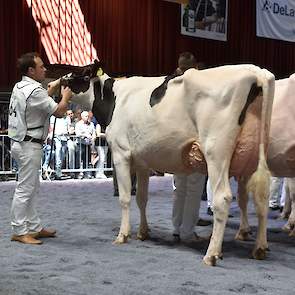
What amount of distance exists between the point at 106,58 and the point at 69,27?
140 centimetres

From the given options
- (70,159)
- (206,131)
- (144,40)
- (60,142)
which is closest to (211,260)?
(206,131)

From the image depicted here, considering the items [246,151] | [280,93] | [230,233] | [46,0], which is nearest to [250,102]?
[246,151]

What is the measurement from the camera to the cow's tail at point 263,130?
4203 millimetres

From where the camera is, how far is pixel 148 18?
51.9 feet

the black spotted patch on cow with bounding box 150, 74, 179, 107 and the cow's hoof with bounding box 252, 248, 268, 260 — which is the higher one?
the black spotted patch on cow with bounding box 150, 74, 179, 107

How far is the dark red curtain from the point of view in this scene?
13711 mm

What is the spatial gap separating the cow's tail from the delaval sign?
12031mm

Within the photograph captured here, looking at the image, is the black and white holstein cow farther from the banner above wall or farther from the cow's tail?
the banner above wall

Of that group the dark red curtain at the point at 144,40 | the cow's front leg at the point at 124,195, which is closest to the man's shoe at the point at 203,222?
the cow's front leg at the point at 124,195

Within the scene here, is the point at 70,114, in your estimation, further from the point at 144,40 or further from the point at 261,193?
the point at 261,193

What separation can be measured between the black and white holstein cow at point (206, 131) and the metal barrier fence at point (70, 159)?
616cm

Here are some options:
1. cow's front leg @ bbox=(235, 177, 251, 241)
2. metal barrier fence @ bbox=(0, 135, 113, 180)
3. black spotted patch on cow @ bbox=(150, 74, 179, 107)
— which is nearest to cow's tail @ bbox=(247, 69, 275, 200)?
black spotted patch on cow @ bbox=(150, 74, 179, 107)

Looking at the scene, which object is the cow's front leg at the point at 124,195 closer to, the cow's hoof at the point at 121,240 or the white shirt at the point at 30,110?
the cow's hoof at the point at 121,240

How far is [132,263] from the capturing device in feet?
14.1
